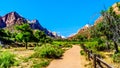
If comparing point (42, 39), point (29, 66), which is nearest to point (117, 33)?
point (29, 66)

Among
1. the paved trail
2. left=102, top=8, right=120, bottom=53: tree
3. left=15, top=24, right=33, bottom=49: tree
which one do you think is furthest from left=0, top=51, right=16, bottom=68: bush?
left=15, top=24, right=33, bottom=49: tree

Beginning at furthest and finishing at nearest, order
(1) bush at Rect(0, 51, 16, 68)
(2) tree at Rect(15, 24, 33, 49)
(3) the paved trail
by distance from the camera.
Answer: (2) tree at Rect(15, 24, 33, 49) < (3) the paved trail < (1) bush at Rect(0, 51, 16, 68)

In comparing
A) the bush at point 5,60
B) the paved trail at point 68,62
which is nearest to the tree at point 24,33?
the paved trail at point 68,62

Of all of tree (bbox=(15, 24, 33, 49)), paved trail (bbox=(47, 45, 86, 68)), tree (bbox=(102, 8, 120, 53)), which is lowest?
paved trail (bbox=(47, 45, 86, 68))

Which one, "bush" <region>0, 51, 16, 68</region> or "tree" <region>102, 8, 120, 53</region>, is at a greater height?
"tree" <region>102, 8, 120, 53</region>

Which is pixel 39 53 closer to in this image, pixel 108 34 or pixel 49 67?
pixel 49 67

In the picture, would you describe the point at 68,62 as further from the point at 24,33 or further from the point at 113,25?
the point at 24,33

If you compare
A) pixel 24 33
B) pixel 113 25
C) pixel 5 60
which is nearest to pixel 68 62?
pixel 113 25

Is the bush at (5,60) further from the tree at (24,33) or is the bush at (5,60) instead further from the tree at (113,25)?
the tree at (24,33)

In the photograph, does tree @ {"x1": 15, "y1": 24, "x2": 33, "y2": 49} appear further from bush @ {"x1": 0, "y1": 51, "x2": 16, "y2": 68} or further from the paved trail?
bush @ {"x1": 0, "y1": 51, "x2": 16, "y2": 68}

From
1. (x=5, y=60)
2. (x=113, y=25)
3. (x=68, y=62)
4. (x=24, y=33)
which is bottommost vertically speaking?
(x=68, y=62)

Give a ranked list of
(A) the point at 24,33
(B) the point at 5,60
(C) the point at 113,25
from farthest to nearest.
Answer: (A) the point at 24,33 → (C) the point at 113,25 → (B) the point at 5,60

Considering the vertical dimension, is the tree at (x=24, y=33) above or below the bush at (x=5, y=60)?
above

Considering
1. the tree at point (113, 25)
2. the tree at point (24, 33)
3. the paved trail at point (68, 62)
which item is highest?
the tree at point (24, 33)
